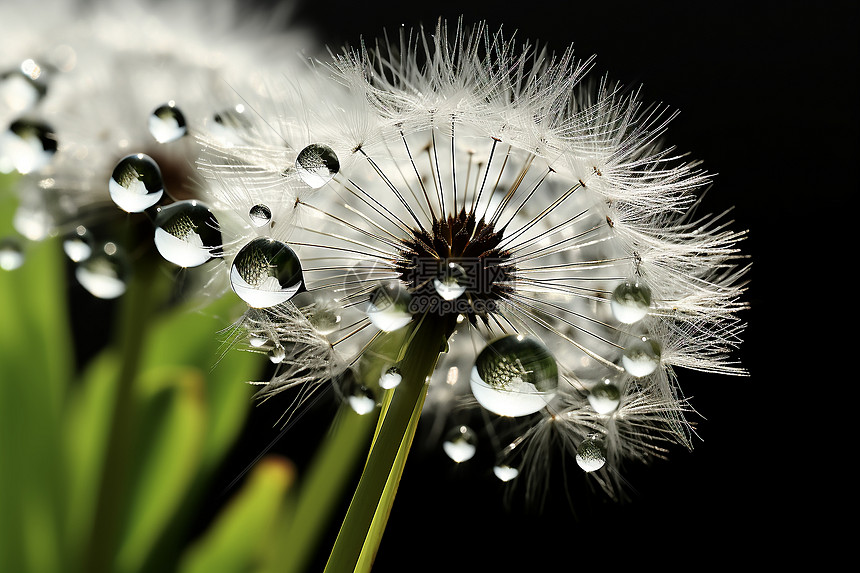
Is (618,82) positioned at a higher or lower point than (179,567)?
higher

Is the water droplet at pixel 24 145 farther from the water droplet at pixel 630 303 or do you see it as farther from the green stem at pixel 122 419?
the water droplet at pixel 630 303

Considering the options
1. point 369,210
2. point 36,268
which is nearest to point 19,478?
point 36,268

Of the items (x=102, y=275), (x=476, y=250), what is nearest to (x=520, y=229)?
(x=476, y=250)

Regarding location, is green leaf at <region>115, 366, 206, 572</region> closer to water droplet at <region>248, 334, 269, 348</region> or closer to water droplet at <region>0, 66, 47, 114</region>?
water droplet at <region>0, 66, 47, 114</region>

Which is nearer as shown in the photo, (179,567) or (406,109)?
(406,109)

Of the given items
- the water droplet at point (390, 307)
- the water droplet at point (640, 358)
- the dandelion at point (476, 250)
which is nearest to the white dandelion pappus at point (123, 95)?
the dandelion at point (476, 250)

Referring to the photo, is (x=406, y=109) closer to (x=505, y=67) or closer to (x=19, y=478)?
(x=505, y=67)

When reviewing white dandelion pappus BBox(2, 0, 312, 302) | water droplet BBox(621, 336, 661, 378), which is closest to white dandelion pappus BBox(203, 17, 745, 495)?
water droplet BBox(621, 336, 661, 378)
